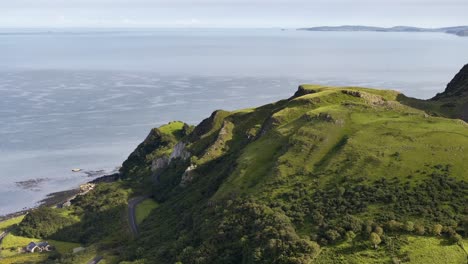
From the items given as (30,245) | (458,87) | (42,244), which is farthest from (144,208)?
(458,87)

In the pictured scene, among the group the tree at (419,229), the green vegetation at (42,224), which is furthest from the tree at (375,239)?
the green vegetation at (42,224)

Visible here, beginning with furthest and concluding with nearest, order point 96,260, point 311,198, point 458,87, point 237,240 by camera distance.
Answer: point 458,87, point 96,260, point 311,198, point 237,240

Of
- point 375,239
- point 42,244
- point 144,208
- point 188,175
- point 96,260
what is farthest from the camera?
point 144,208

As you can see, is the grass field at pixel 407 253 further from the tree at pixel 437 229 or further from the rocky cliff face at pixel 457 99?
the rocky cliff face at pixel 457 99

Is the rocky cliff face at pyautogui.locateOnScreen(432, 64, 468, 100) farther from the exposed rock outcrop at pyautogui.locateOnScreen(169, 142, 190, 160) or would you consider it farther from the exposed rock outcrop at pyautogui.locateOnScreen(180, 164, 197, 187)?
the exposed rock outcrop at pyautogui.locateOnScreen(180, 164, 197, 187)

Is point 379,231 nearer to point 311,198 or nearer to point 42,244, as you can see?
point 311,198

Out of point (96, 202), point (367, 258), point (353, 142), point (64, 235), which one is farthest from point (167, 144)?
point (367, 258)

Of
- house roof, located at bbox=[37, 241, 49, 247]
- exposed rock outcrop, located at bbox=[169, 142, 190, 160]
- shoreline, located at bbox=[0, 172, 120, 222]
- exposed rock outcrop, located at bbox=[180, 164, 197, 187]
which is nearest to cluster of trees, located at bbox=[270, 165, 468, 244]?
exposed rock outcrop, located at bbox=[180, 164, 197, 187]
